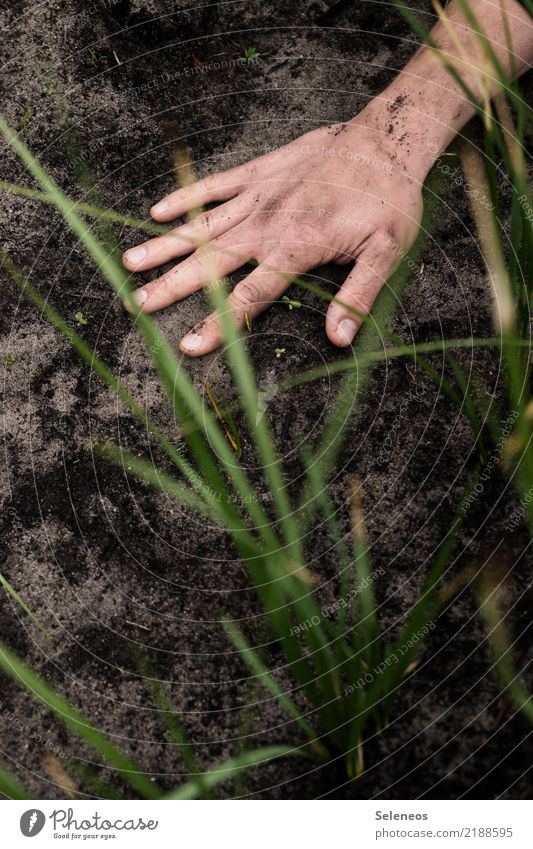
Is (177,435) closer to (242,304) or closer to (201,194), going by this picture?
(242,304)

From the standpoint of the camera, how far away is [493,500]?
98 centimetres

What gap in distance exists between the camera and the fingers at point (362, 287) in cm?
108

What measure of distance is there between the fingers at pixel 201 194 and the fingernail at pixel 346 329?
0.38m

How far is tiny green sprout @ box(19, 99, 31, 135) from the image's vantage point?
1.25m

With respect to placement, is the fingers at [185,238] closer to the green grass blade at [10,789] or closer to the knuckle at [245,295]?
the knuckle at [245,295]

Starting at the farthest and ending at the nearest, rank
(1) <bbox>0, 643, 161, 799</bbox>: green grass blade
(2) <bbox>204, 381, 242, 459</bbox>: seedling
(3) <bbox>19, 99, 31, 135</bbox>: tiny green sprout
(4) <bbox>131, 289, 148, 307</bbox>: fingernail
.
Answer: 1. (3) <bbox>19, 99, 31, 135</bbox>: tiny green sprout
2. (4) <bbox>131, 289, 148, 307</bbox>: fingernail
3. (2) <bbox>204, 381, 242, 459</bbox>: seedling
4. (1) <bbox>0, 643, 161, 799</bbox>: green grass blade

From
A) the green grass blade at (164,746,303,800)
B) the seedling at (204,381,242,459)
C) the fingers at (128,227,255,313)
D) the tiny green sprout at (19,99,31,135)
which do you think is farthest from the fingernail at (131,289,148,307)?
the green grass blade at (164,746,303,800)

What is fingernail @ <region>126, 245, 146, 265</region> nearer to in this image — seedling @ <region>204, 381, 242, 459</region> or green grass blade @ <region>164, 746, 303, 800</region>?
seedling @ <region>204, 381, 242, 459</region>

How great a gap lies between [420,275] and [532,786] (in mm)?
821

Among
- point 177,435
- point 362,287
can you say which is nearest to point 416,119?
point 362,287

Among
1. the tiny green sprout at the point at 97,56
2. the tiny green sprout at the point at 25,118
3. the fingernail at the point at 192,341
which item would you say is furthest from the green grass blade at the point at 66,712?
the tiny green sprout at the point at 97,56

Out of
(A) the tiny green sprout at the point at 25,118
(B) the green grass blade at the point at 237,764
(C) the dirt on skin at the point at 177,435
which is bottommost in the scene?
(B) the green grass blade at the point at 237,764
